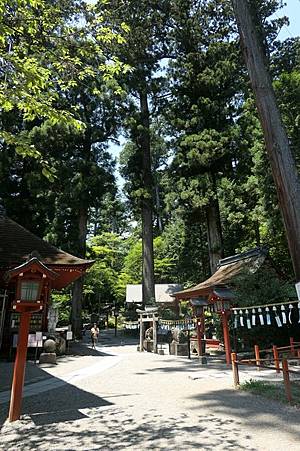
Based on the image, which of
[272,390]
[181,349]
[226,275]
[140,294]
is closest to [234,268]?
[226,275]

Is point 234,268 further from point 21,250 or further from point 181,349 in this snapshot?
point 21,250

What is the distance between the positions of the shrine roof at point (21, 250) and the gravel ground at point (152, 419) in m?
3.84

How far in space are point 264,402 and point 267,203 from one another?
9703 millimetres

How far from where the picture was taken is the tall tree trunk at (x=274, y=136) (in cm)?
592

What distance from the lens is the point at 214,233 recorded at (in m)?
17.4

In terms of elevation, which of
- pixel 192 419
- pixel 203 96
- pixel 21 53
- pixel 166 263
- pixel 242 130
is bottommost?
pixel 192 419

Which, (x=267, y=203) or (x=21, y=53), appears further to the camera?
(x=267, y=203)

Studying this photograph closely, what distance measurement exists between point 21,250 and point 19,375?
586 cm

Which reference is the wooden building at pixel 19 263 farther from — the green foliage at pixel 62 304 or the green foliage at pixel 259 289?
the green foliage at pixel 62 304

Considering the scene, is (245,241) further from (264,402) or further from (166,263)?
(264,402)

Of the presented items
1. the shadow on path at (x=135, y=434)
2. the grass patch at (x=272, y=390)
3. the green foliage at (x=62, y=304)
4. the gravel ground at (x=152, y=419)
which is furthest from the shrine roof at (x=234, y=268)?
the green foliage at (x=62, y=304)

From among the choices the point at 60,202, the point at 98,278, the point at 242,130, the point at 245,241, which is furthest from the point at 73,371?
the point at 98,278

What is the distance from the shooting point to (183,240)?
82.4ft

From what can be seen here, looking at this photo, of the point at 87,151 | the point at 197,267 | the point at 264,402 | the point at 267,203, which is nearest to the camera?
the point at 264,402
